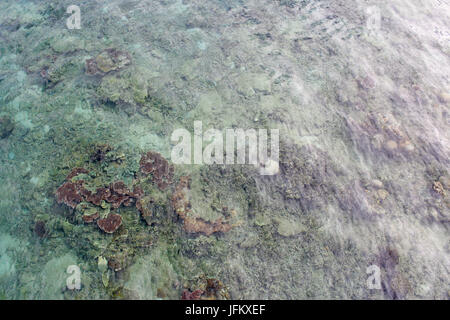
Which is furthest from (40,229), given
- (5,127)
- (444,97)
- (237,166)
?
(444,97)

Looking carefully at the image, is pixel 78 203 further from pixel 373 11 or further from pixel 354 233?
pixel 373 11

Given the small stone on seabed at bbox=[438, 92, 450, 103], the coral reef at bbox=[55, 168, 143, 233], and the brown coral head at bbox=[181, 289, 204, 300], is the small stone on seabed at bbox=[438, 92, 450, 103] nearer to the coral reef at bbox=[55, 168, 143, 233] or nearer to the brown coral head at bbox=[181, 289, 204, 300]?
the brown coral head at bbox=[181, 289, 204, 300]

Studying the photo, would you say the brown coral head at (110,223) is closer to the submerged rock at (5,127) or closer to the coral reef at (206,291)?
the coral reef at (206,291)

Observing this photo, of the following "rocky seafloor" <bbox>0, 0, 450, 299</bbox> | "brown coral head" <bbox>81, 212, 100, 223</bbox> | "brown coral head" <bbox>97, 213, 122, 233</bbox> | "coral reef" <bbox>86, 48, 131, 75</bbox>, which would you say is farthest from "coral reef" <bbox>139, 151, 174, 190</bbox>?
"coral reef" <bbox>86, 48, 131, 75</bbox>

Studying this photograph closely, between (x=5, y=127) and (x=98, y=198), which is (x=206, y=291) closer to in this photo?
(x=98, y=198)

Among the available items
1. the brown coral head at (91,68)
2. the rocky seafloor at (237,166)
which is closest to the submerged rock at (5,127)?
the rocky seafloor at (237,166)

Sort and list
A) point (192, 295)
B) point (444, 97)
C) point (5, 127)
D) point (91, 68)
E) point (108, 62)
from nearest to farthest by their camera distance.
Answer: point (192, 295) → point (444, 97) → point (5, 127) → point (91, 68) → point (108, 62)
